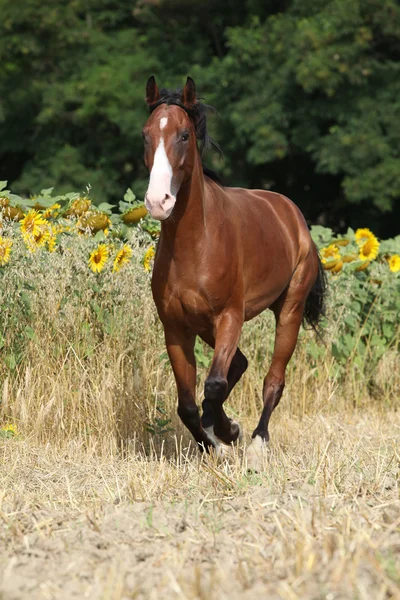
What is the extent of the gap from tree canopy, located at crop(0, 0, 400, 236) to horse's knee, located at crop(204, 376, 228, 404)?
12710 millimetres

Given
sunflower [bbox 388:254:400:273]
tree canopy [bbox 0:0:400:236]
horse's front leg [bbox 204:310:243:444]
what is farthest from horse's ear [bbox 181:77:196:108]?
tree canopy [bbox 0:0:400:236]

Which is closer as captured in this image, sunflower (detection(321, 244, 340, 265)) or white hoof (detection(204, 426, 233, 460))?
white hoof (detection(204, 426, 233, 460))

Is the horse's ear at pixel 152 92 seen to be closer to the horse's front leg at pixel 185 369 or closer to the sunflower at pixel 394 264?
the horse's front leg at pixel 185 369

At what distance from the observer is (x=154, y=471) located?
573 cm

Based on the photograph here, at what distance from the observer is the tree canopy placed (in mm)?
18250

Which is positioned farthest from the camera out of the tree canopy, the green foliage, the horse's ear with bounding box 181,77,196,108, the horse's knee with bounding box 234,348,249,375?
the tree canopy

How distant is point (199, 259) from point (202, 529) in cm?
189

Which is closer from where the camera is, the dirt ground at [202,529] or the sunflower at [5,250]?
the dirt ground at [202,529]

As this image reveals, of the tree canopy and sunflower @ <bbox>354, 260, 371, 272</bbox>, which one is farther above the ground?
sunflower @ <bbox>354, 260, 371, 272</bbox>

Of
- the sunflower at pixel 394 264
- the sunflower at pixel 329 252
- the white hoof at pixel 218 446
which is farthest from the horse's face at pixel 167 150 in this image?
the sunflower at pixel 394 264

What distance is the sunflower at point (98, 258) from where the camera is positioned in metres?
7.12

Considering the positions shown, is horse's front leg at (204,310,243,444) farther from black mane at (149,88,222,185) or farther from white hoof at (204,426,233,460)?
black mane at (149,88,222,185)

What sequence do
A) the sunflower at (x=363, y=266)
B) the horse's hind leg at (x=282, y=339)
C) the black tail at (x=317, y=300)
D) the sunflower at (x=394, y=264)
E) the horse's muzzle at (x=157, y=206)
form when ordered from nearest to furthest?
1. the horse's muzzle at (x=157, y=206)
2. the horse's hind leg at (x=282, y=339)
3. the black tail at (x=317, y=300)
4. the sunflower at (x=363, y=266)
5. the sunflower at (x=394, y=264)

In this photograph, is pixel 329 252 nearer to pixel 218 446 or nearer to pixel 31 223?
pixel 31 223
